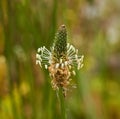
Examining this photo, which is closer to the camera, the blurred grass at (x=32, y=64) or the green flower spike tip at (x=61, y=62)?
the green flower spike tip at (x=61, y=62)

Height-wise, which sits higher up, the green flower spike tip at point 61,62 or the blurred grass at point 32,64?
the blurred grass at point 32,64

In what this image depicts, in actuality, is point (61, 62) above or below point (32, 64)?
below

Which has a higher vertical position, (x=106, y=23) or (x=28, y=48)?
(x=106, y=23)

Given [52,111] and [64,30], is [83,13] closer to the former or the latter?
[52,111]

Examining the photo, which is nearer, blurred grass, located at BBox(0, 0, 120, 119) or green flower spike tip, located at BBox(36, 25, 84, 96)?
green flower spike tip, located at BBox(36, 25, 84, 96)

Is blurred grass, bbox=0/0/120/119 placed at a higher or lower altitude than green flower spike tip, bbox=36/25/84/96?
higher

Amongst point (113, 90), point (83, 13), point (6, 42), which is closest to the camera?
point (6, 42)

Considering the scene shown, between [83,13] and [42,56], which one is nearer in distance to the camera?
[42,56]

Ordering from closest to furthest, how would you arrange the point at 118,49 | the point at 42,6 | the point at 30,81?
the point at 30,81, the point at 42,6, the point at 118,49

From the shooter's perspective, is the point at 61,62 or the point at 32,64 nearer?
the point at 61,62

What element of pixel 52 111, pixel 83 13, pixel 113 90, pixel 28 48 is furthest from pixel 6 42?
pixel 83 13

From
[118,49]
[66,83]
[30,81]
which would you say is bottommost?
[66,83]
